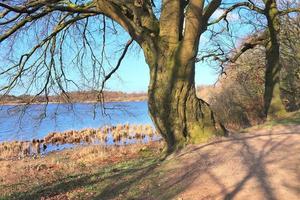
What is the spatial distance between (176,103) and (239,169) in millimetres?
4048

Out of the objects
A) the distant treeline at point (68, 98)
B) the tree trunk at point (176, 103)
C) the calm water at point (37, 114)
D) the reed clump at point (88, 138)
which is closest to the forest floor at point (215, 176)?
the tree trunk at point (176, 103)

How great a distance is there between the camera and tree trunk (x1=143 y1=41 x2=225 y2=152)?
12.6 meters

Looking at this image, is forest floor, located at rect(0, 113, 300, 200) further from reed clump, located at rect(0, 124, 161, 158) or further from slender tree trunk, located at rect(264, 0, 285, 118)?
reed clump, located at rect(0, 124, 161, 158)

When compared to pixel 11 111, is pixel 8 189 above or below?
below

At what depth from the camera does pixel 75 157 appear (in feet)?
75.4

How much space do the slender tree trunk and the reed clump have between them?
1230 cm

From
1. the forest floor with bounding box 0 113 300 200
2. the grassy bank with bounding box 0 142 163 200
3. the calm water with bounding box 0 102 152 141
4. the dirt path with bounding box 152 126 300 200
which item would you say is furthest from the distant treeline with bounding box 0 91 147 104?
the dirt path with bounding box 152 126 300 200

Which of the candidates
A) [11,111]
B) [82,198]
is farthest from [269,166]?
[11,111]

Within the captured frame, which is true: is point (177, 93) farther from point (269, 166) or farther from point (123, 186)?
point (269, 166)

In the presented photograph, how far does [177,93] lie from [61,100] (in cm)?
617

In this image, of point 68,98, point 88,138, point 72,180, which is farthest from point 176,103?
point 88,138

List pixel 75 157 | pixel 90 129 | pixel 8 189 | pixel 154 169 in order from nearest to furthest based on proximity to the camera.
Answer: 1. pixel 154 169
2. pixel 8 189
3. pixel 75 157
4. pixel 90 129

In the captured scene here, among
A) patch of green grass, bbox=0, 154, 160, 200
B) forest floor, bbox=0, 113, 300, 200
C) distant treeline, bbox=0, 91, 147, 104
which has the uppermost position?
distant treeline, bbox=0, 91, 147, 104

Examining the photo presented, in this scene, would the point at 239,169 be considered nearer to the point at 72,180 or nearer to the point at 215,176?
the point at 215,176
